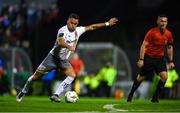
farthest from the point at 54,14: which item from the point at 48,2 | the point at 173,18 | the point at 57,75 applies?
the point at 173,18

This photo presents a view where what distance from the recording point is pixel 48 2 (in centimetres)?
3531

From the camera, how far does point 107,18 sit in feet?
117

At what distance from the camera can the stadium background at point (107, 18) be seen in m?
35.2

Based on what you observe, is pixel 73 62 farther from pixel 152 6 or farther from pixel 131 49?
pixel 152 6

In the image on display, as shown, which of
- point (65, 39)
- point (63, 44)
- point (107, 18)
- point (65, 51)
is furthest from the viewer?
point (107, 18)

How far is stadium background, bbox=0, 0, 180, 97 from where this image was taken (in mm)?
35188

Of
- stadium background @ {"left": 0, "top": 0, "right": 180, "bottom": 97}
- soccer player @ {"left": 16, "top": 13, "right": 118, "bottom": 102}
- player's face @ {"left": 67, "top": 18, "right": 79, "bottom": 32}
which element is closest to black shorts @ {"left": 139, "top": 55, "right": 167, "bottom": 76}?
soccer player @ {"left": 16, "top": 13, "right": 118, "bottom": 102}

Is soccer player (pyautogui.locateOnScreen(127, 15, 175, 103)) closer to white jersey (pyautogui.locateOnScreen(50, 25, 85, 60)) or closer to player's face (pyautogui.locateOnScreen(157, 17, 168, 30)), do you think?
player's face (pyautogui.locateOnScreen(157, 17, 168, 30))

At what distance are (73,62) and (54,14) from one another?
5.52m

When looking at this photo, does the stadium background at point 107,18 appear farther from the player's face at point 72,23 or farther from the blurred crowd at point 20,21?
the player's face at point 72,23

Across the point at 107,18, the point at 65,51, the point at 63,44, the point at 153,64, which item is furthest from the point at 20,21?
the point at 63,44

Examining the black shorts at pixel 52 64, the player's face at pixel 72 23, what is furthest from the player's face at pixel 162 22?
the black shorts at pixel 52 64

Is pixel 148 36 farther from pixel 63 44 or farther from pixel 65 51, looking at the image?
pixel 63 44

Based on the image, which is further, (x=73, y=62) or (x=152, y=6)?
(x=152, y=6)
